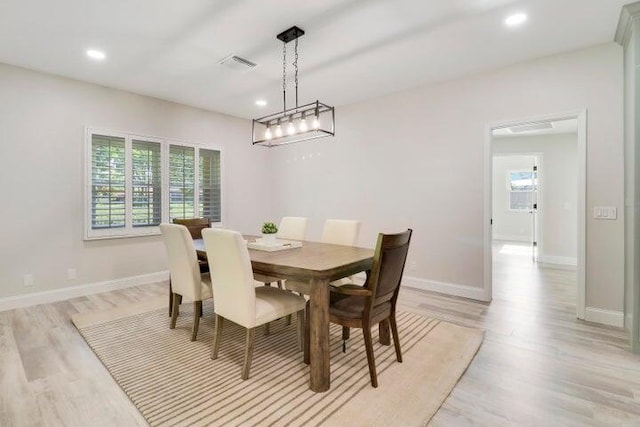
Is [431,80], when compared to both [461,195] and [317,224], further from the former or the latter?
[317,224]

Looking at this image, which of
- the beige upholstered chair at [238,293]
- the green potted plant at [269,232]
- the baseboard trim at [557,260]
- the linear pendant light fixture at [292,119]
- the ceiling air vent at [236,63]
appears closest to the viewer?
the beige upholstered chair at [238,293]

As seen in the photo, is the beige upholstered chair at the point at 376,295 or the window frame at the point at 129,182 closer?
the beige upholstered chair at the point at 376,295

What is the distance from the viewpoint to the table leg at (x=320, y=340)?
196 cm

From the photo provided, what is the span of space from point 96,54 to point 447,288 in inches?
188

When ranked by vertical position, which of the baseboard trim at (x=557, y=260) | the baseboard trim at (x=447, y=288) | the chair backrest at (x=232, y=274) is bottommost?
the baseboard trim at (x=447, y=288)

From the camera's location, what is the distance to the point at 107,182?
412 cm

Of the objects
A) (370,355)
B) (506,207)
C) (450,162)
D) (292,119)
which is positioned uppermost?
(292,119)

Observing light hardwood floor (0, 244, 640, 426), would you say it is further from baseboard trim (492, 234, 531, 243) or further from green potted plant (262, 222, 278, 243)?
baseboard trim (492, 234, 531, 243)

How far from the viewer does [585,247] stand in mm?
3096

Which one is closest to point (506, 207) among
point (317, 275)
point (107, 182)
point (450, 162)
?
point (450, 162)

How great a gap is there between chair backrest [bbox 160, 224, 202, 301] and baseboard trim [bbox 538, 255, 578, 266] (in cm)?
627

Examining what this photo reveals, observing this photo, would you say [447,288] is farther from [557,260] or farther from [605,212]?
[557,260]

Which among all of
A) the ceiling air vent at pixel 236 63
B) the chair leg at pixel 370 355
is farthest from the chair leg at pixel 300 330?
the ceiling air vent at pixel 236 63

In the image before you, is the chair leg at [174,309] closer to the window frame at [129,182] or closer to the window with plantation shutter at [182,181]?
the window frame at [129,182]
